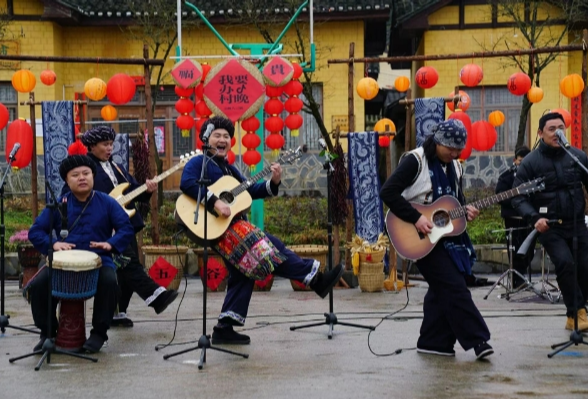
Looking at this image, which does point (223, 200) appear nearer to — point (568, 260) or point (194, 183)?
point (194, 183)

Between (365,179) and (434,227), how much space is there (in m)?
4.98

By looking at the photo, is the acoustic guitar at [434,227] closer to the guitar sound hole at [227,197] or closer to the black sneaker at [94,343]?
the guitar sound hole at [227,197]

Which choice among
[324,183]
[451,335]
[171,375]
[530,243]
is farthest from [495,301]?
[324,183]

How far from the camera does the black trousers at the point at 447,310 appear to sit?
6.63 m

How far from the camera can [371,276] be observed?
37.6 feet

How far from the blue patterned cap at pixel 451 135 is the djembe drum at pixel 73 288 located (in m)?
2.74

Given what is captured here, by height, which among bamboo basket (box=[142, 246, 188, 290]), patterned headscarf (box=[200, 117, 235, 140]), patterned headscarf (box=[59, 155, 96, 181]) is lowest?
bamboo basket (box=[142, 246, 188, 290])

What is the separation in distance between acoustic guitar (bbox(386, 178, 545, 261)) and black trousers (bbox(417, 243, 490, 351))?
97 millimetres

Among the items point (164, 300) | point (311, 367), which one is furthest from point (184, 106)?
point (311, 367)

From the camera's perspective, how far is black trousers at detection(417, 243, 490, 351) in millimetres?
6629

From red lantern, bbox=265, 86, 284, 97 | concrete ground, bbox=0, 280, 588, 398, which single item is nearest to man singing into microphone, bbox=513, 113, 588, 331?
concrete ground, bbox=0, 280, 588, 398

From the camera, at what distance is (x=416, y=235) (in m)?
6.82

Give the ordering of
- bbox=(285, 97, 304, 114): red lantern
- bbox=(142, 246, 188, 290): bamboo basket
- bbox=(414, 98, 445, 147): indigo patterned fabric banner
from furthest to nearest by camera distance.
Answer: bbox=(285, 97, 304, 114): red lantern → bbox=(142, 246, 188, 290): bamboo basket → bbox=(414, 98, 445, 147): indigo patterned fabric banner

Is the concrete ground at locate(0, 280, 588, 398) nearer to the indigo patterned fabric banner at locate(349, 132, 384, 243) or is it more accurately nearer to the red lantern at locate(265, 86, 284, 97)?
the indigo patterned fabric banner at locate(349, 132, 384, 243)
